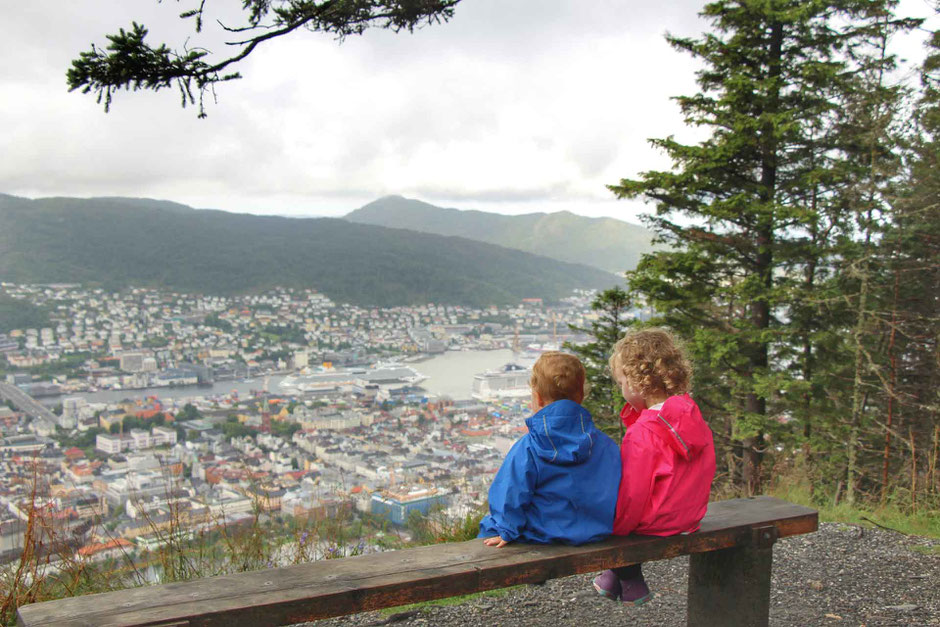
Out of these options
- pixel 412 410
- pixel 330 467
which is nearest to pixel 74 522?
pixel 330 467

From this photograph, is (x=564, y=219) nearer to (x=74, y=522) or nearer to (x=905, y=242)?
(x=905, y=242)

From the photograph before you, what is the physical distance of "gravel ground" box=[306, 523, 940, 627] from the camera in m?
3.18

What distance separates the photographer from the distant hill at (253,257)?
53.4 meters

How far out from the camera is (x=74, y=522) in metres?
4.32

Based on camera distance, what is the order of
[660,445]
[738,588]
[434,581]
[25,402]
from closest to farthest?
[434,581]
[660,445]
[738,588]
[25,402]

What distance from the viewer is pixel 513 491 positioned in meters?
2.11

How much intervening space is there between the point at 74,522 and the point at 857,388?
8.45m

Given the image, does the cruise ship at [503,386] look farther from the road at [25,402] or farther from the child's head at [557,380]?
the child's head at [557,380]

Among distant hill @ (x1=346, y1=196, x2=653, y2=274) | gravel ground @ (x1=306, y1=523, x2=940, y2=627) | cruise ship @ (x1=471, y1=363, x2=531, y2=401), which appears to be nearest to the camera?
gravel ground @ (x1=306, y1=523, x2=940, y2=627)

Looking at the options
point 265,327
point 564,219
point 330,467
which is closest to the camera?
point 330,467

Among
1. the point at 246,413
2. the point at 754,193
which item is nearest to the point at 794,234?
the point at 754,193

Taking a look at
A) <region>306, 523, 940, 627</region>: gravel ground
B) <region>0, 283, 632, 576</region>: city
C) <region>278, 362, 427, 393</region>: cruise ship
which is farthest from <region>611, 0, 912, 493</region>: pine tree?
<region>278, 362, 427, 393</region>: cruise ship

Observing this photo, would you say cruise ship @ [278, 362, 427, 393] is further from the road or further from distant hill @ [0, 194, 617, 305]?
distant hill @ [0, 194, 617, 305]

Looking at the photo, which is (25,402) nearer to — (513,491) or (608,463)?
(513,491)
